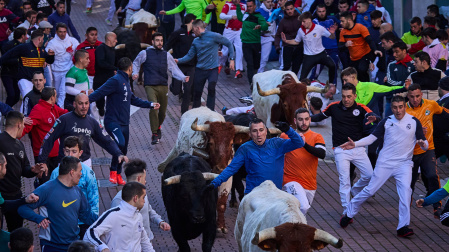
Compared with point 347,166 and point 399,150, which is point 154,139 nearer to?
point 347,166

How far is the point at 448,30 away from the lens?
687 inches

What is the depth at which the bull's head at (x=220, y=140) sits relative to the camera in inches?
466

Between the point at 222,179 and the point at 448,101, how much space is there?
5.44m

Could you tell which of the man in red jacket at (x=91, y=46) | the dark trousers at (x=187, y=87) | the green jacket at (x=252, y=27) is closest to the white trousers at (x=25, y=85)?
the man in red jacket at (x=91, y=46)

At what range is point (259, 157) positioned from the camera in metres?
9.78

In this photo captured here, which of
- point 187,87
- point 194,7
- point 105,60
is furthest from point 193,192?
point 194,7

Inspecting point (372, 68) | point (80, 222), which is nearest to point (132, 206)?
point (80, 222)

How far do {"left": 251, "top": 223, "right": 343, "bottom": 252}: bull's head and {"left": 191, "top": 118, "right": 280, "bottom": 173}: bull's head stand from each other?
4.31 m

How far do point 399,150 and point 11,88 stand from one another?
9336 millimetres

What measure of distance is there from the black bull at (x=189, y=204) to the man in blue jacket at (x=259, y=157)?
0.53 metres

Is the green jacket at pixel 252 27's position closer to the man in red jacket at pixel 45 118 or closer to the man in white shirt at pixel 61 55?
the man in white shirt at pixel 61 55

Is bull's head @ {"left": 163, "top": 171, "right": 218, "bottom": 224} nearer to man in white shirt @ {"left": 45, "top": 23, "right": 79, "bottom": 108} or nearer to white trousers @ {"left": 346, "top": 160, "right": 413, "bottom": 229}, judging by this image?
white trousers @ {"left": 346, "top": 160, "right": 413, "bottom": 229}

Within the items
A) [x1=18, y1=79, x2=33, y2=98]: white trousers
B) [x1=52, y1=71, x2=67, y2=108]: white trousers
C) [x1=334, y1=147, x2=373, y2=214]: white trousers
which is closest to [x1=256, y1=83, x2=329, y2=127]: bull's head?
[x1=334, y1=147, x2=373, y2=214]: white trousers

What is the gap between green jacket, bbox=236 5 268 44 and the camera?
20734 millimetres
